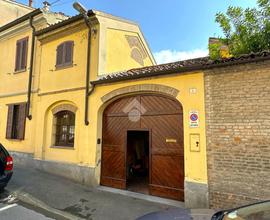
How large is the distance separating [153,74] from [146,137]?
12.1 feet

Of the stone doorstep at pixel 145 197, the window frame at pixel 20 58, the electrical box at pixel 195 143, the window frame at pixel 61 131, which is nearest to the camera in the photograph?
the electrical box at pixel 195 143

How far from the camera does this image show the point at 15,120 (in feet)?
34.4

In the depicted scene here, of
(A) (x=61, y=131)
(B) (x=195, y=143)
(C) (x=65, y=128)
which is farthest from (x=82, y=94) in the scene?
(B) (x=195, y=143)

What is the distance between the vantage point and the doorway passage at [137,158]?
813cm

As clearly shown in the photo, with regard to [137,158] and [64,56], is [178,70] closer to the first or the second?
[137,158]

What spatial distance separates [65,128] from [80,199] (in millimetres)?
3632

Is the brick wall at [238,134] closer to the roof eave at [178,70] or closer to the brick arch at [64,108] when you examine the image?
the roof eave at [178,70]

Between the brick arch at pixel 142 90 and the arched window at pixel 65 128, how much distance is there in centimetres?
216

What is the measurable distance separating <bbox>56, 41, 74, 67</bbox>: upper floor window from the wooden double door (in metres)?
2.96

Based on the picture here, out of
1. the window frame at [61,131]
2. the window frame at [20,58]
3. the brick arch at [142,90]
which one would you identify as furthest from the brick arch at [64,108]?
the window frame at [20,58]

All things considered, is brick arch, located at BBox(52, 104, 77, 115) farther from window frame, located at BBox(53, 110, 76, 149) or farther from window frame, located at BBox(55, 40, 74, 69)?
window frame, located at BBox(55, 40, 74, 69)

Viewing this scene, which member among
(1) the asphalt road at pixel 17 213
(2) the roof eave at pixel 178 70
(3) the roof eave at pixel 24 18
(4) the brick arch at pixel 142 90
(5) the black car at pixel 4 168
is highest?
(3) the roof eave at pixel 24 18

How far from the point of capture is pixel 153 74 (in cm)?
642

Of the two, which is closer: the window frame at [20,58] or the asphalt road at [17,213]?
the asphalt road at [17,213]
